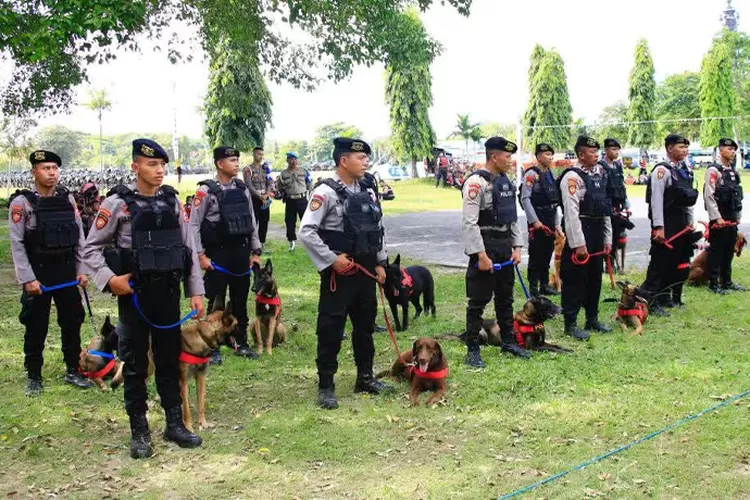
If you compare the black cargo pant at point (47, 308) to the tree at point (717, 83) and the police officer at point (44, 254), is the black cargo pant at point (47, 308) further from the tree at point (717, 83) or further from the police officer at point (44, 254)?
the tree at point (717, 83)

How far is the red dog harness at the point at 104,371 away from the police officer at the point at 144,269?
1679mm

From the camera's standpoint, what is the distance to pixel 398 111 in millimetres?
47844

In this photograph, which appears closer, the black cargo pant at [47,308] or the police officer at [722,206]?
the black cargo pant at [47,308]

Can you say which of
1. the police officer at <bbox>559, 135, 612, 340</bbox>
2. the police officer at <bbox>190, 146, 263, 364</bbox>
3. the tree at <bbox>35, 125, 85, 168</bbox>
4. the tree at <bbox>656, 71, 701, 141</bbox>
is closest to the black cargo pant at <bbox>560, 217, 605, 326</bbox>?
the police officer at <bbox>559, 135, 612, 340</bbox>

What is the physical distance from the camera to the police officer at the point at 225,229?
6887 millimetres

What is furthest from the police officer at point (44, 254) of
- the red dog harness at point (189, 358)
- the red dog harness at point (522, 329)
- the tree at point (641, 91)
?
the tree at point (641, 91)

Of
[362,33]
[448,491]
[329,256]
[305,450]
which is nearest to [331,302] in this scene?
[329,256]

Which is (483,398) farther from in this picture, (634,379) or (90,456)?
(90,456)

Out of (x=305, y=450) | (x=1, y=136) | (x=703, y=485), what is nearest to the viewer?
(x=703, y=485)

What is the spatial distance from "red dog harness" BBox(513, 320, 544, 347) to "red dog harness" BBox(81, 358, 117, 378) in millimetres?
3938

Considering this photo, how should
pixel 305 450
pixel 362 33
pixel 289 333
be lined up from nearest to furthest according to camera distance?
pixel 305 450 < pixel 289 333 < pixel 362 33

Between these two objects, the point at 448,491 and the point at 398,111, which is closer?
the point at 448,491

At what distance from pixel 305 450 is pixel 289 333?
138 inches

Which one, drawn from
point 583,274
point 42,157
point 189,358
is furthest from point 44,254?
point 583,274
